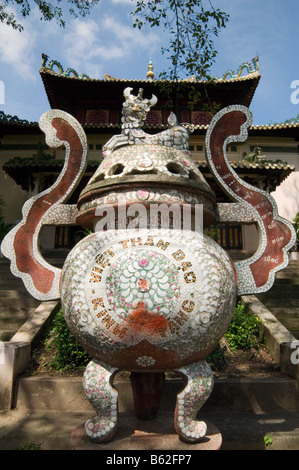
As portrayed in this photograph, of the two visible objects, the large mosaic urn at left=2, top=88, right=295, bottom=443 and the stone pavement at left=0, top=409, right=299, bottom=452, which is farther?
the stone pavement at left=0, top=409, right=299, bottom=452

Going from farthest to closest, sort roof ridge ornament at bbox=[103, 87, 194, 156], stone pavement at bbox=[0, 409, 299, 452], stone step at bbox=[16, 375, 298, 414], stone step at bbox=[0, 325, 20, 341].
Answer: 1. stone step at bbox=[0, 325, 20, 341]
2. stone step at bbox=[16, 375, 298, 414]
3. stone pavement at bbox=[0, 409, 299, 452]
4. roof ridge ornament at bbox=[103, 87, 194, 156]

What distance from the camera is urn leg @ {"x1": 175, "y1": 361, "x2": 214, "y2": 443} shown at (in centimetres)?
162

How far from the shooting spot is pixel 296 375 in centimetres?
299

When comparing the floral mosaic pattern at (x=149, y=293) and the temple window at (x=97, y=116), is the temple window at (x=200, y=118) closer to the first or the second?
the temple window at (x=97, y=116)

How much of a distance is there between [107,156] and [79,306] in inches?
36.3

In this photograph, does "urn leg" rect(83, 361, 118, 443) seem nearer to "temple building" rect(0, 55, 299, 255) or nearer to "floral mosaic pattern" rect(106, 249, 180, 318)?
"floral mosaic pattern" rect(106, 249, 180, 318)

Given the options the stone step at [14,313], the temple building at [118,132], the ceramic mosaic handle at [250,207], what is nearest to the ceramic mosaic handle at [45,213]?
the ceramic mosaic handle at [250,207]

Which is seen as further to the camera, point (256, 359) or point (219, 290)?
point (256, 359)

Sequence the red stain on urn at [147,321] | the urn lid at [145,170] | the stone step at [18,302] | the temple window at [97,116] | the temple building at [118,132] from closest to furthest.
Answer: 1. the red stain on urn at [147,321]
2. the urn lid at [145,170]
3. the stone step at [18,302]
4. the temple building at [118,132]
5. the temple window at [97,116]

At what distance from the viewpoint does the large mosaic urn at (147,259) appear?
63.3 inches

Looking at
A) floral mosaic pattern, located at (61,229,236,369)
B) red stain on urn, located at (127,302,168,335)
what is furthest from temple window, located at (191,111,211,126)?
red stain on urn, located at (127,302,168,335)

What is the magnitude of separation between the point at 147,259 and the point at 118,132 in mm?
9915

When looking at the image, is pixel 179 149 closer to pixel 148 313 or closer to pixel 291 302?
pixel 148 313

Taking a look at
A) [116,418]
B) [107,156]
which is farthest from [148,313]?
[107,156]
